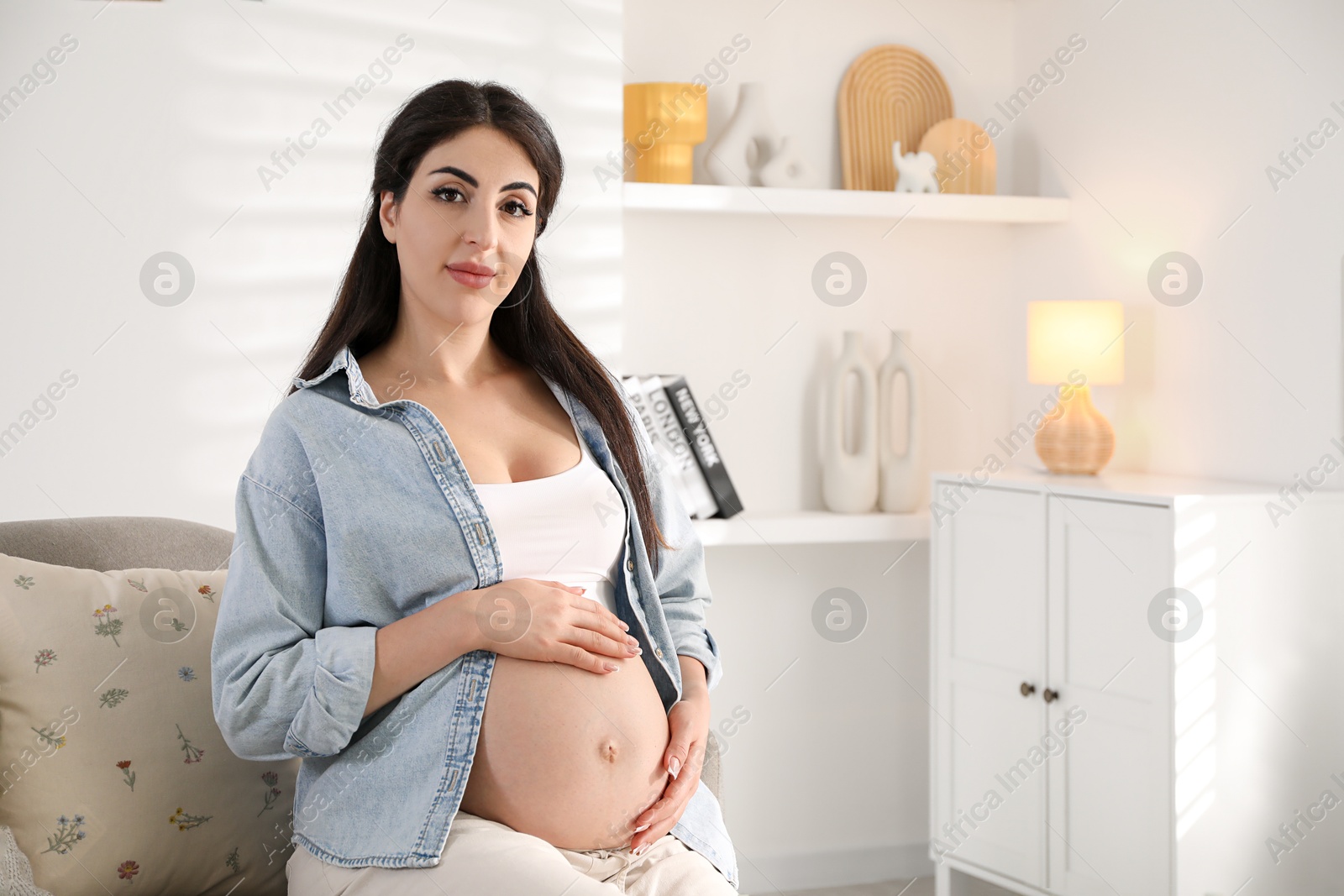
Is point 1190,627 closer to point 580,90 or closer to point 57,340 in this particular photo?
point 580,90

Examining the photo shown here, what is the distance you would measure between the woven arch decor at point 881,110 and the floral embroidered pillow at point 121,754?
2.05 m

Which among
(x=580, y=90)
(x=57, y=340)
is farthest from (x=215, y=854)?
(x=580, y=90)

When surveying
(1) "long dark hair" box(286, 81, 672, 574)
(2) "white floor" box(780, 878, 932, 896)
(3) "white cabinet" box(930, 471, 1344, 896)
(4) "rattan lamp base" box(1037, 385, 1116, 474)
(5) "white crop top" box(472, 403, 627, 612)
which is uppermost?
(1) "long dark hair" box(286, 81, 672, 574)

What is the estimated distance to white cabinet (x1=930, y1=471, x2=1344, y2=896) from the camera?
6.65 feet

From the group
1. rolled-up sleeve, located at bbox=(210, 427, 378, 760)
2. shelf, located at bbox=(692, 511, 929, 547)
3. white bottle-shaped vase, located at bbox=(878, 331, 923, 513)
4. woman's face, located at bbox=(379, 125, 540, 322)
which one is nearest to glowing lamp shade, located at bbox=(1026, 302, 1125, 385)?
white bottle-shaped vase, located at bbox=(878, 331, 923, 513)

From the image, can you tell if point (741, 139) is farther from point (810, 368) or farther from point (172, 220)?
point (172, 220)

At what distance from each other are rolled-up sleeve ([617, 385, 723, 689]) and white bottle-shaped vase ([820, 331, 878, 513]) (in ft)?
4.29

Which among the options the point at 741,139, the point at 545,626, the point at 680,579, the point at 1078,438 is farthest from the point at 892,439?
the point at 545,626

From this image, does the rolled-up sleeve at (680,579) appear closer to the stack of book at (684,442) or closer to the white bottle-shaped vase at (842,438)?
the stack of book at (684,442)

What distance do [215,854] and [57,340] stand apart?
3.72 feet

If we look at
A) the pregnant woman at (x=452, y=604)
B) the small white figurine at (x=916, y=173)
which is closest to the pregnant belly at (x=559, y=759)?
the pregnant woman at (x=452, y=604)

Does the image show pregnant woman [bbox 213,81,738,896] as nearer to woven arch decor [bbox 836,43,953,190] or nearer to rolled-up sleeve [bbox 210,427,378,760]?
rolled-up sleeve [bbox 210,427,378,760]

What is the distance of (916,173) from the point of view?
9.17ft

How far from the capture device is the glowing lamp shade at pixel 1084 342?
2.47m
